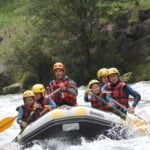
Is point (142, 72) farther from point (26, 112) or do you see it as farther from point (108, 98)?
point (26, 112)

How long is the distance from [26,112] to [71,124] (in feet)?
5.18

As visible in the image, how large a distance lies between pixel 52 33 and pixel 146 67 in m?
4.31

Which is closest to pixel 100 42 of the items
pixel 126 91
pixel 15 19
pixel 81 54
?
pixel 81 54

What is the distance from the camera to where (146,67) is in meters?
24.4

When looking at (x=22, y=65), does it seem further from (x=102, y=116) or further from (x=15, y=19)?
(x=102, y=116)

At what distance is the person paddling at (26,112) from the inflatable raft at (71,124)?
0.76 metres

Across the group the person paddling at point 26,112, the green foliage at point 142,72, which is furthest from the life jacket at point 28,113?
the green foliage at point 142,72

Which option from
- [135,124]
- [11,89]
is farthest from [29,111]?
[11,89]

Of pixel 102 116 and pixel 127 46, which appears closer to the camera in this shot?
pixel 102 116

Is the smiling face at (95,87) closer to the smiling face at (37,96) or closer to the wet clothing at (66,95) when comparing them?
the smiling face at (37,96)

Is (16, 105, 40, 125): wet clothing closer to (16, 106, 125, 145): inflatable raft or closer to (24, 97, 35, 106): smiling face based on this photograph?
(24, 97, 35, 106): smiling face

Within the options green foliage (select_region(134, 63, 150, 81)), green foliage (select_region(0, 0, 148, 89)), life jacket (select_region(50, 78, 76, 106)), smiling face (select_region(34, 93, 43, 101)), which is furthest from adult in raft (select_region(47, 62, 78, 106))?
green foliage (select_region(0, 0, 148, 89))

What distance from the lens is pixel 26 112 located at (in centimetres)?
1255

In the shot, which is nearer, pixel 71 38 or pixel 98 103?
pixel 98 103
